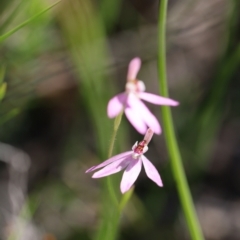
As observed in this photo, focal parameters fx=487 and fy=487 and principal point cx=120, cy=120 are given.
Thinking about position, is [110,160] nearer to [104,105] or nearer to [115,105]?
[115,105]

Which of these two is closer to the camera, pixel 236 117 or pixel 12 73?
pixel 12 73

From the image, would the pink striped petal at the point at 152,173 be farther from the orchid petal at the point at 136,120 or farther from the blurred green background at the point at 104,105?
the blurred green background at the point at 104,105

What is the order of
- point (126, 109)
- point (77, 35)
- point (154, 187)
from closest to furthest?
point (126, 109) → point (77, 35) → point (154, 187)

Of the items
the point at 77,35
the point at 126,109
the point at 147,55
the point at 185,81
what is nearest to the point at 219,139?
the point at 185,81

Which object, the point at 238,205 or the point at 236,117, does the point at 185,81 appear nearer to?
the point at 236,117

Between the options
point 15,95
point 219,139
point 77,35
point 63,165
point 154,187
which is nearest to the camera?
point 77,35

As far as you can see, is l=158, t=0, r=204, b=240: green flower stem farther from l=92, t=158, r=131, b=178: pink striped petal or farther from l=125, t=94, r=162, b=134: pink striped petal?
l=92, t=158, r=131, b=178: pink striped petal

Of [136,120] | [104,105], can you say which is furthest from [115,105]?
[104,105]

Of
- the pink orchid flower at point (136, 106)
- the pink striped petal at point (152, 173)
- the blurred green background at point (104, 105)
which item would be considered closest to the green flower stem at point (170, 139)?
the pink orchid flower at point (136, 106)

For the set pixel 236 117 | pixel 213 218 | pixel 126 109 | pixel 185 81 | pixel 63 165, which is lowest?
pixel 126 109
